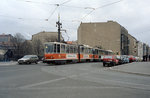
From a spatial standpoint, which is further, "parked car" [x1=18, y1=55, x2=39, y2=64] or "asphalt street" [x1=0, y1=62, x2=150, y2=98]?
"parked car" [x1=18, y1=55, x2=39, y2=64]

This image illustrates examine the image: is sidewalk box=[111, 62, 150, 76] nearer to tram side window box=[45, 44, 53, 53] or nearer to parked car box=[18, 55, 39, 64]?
tram side window box=[45, 44, 53, 53]

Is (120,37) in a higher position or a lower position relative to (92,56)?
higher

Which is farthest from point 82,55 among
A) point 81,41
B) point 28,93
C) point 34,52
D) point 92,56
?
point 81,41

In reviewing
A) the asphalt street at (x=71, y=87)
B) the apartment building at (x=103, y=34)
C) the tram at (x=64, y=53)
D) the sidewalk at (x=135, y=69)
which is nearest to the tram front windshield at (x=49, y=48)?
the tram at (x=64, y=53)

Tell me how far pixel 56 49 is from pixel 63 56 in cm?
188

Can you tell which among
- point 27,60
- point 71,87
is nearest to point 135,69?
point 71,87

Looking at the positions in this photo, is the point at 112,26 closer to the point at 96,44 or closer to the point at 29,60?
the point at 96,44

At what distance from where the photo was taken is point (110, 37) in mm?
65125

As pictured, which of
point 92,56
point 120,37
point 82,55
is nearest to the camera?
point 82,55

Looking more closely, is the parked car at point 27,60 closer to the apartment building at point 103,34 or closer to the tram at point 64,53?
the tram at point 64,53

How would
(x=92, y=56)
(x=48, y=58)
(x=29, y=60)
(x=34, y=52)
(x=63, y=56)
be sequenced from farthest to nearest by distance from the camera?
(x=34, y=52) → (x=92, y=56) → (x=29, y=60) → (x=63, y=56) → (x=48, y=58)

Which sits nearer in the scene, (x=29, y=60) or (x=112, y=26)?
(x=29, y=60)

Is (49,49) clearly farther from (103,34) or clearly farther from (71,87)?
(103,34)

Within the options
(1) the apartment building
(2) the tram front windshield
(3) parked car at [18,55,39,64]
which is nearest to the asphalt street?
(2) the tram front windshield
